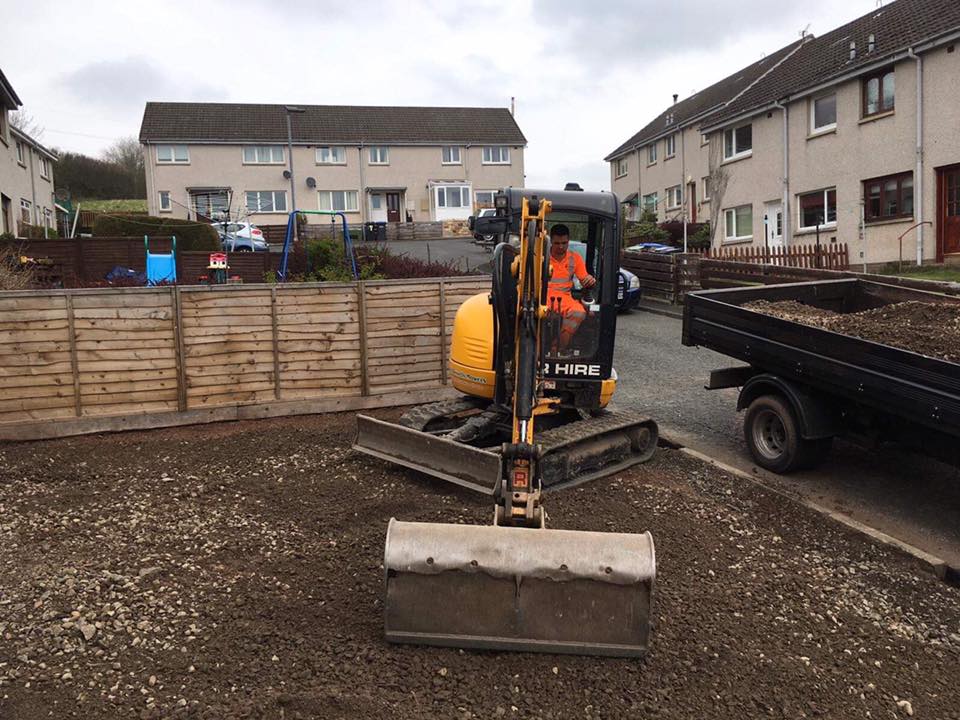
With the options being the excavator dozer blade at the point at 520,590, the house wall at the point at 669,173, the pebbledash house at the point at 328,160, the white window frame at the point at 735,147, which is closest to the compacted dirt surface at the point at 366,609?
the excavator dozer blade at the point at 520,590

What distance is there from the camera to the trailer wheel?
710cm

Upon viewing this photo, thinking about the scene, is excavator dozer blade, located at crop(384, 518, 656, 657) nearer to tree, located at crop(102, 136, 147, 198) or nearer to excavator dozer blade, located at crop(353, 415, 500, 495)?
excavator dozer blade, located at crop(353, 415, 500, 495)

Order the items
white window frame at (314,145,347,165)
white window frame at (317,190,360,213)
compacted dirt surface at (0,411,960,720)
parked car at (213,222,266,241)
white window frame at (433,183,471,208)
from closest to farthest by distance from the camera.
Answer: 1. compacted dirt surface at (0,411,960,720)
2. parked car at (213,222,266,241)
3. white window frame at (314,145,347,165)
4. white window frame at (317,190,360,213)
5. white window frame at (433,183,471,208)

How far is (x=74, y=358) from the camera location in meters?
8.64

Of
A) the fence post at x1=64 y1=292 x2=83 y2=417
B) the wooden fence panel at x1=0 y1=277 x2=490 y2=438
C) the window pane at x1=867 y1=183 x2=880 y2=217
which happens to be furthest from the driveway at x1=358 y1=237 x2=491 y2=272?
the fence post at x1=64 y1=292 x2=83 y2=417

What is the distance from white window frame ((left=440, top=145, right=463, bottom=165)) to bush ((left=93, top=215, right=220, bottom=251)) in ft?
81.2

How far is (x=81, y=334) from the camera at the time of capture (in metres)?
8.64

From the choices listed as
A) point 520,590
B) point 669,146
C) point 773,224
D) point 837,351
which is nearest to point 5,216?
point 773,224

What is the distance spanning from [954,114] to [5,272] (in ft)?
66.4

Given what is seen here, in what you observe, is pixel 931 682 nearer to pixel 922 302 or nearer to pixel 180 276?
pixel 922 302

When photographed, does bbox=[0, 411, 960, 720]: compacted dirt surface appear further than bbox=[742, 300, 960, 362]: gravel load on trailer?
No

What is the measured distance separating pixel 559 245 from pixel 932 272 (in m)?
15.0

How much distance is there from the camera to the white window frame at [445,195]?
49750 millimetres

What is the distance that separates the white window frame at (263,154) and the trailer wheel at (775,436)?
143 ft
